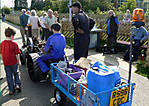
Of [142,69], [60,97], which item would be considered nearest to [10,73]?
[60,97]

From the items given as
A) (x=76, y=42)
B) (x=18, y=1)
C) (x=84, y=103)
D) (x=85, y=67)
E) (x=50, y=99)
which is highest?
(x=18, y=1)

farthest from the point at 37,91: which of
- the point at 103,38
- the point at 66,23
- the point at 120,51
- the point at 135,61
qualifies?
the point at 66,23

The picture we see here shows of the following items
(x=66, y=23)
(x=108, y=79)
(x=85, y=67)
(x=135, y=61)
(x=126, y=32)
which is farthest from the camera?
(x=66, y=23)

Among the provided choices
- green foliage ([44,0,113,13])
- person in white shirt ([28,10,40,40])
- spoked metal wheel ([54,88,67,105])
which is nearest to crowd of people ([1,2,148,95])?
spoked metal wheel ([54,88,67,105])

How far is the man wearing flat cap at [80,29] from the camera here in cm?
552

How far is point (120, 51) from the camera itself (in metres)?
9.78

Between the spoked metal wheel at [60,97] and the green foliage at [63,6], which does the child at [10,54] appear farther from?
the green foliage at [63,6]

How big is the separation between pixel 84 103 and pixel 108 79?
59 centimetres

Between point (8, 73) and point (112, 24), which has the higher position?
point (112, 24)

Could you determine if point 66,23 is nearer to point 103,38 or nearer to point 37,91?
point 103,38

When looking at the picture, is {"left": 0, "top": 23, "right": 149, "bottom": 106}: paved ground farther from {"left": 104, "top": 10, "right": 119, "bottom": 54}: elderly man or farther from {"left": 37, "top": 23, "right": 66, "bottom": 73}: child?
{"left": 104, "top": 10, "right": 119, "bottom": 54}: elderly man

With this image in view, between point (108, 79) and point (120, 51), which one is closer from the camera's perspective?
point (108, 79)

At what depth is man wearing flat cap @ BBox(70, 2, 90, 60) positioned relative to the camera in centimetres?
552

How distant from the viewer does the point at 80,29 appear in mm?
5637
